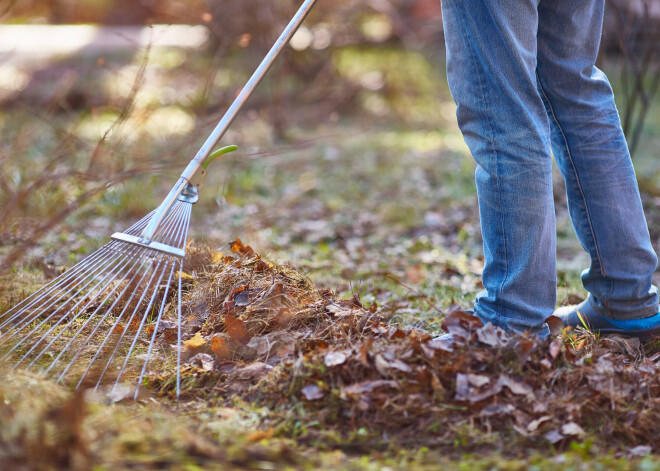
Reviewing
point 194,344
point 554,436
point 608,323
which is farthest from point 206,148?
point 608,323

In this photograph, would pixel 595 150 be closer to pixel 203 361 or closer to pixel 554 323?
pixel 554 323

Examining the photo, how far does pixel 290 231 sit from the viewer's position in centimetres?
372

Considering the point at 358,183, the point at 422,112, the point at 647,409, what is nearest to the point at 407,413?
the point at 647,409

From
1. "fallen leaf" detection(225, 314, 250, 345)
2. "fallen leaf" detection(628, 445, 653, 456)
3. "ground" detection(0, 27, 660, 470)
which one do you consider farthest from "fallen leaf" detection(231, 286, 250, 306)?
"fallen leaf" detection(628, 445, 653, 456)

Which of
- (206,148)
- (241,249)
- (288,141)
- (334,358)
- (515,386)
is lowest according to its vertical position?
(515,386)

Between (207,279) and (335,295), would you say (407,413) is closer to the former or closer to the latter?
(335,295)

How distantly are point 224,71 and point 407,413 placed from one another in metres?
6.21

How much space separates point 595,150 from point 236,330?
1167 mm

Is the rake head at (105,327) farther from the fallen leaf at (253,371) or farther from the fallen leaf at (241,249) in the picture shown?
the fallen leaf at (241,249)

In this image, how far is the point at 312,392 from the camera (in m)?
1.63

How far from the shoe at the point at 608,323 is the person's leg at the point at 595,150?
0.14 ft

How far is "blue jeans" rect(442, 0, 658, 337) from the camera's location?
1724 millimetres

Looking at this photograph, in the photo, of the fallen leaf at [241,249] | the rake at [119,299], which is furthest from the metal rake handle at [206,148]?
the fallen leaf at [241,249]

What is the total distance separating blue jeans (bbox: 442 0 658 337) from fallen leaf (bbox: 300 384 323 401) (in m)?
0.52
